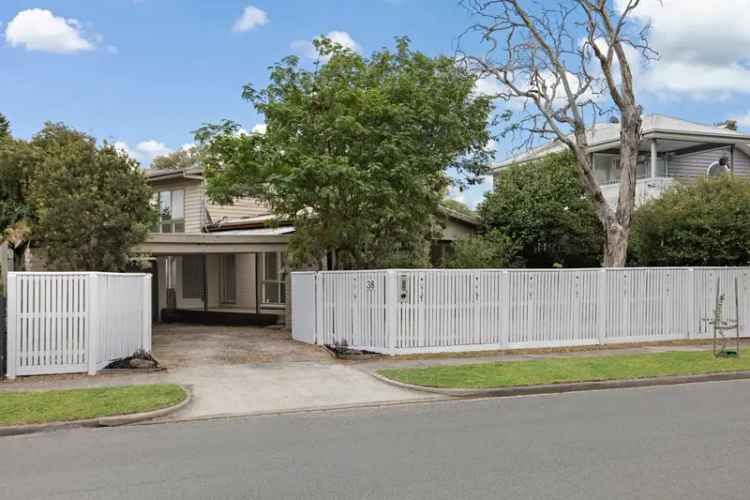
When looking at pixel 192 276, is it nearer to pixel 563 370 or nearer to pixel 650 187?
pixel 563 370

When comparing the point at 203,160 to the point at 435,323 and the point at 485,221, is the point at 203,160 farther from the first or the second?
the point at 485,221

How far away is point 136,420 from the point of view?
28.7 ft

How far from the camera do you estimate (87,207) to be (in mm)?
14375

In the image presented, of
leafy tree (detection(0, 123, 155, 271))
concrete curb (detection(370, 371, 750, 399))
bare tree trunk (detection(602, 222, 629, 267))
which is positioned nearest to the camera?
concrete curb (detection(370, 371, 750, 399))

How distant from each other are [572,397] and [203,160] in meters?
11.1

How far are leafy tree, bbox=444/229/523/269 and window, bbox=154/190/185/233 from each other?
9857mm

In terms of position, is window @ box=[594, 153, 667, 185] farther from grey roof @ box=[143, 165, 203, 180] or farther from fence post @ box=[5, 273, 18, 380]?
fence post @ box=[5, 273, 18, 380]

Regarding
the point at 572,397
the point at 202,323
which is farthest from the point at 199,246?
the point at 572,397

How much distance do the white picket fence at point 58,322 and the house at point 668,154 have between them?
1788 centimetres

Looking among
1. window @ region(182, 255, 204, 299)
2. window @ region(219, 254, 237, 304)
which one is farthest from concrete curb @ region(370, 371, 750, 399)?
window @ region(182, 255, 204, 299)

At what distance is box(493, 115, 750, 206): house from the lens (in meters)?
25.4

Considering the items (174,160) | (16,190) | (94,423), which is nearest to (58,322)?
(94,423)

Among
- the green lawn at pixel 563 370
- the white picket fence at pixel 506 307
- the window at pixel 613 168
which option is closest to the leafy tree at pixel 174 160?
the window at pixel 613 168

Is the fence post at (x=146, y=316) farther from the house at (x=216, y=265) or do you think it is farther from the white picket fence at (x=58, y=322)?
the house at (x=216, y=265)
